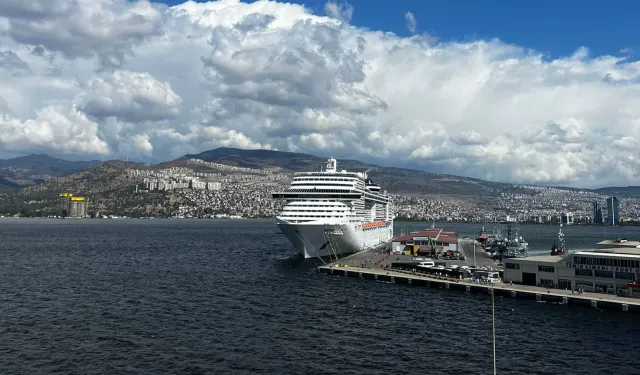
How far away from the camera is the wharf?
2275 inches

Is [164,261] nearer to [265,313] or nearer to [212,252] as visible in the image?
[212,252]

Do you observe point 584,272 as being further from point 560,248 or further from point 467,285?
point 560,248

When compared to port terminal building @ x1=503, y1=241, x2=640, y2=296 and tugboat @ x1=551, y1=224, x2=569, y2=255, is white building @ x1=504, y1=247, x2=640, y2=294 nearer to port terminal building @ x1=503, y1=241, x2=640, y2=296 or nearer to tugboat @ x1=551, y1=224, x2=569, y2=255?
port terminal building @ x1=503, y1=241, x2=640, y2=296

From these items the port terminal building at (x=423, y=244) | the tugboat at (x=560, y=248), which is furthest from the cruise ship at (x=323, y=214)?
the tugboat at (x=560, y=248)

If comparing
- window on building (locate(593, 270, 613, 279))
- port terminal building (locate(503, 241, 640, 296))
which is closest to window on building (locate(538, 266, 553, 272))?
port terminal building (locate(503, 241, 640, 296))

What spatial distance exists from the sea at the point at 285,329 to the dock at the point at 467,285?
1672mm

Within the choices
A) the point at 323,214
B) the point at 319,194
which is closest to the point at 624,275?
the point at 323,214

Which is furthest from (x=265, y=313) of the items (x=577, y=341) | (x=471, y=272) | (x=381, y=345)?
(x=471, y=272)

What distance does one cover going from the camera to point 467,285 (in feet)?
229

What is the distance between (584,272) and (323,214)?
4411 cm

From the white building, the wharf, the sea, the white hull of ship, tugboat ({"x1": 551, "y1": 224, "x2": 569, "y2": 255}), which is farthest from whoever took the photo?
tugboat ({"x1": 551, "y1": 224, "x2": 569, "y2": 255})

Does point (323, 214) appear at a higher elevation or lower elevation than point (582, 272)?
higher

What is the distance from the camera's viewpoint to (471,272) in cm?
7881

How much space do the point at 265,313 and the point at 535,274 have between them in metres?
A: 39.2
